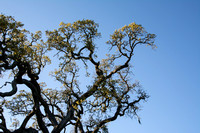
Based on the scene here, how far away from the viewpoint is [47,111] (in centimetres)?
2253

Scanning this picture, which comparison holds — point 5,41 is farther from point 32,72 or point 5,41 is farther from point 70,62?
point 70,62

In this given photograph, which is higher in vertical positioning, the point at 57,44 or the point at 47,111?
the point at 57,44

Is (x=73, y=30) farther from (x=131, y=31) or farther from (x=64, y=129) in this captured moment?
(x=64, y=129)

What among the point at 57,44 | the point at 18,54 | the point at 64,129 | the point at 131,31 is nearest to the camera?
the point at 18,54

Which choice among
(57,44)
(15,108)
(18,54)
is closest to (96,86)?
(57,44)

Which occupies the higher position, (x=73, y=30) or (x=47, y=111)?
(x=73, y=30)

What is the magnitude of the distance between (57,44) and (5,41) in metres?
5.17

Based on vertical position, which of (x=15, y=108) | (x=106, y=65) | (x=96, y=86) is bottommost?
(x=96, y=86)

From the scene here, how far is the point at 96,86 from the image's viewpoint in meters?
19.9

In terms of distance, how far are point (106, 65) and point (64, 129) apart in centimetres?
870

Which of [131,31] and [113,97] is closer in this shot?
[113,97]

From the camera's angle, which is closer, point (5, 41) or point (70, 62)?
point (5, 41)

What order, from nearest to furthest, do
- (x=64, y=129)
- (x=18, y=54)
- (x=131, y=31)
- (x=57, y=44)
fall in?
(x=18, y=54)
(x=64, y=129)
(x=57, y=44)
(x=131, y=31)

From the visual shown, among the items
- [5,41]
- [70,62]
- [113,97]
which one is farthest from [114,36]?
[5,41]
